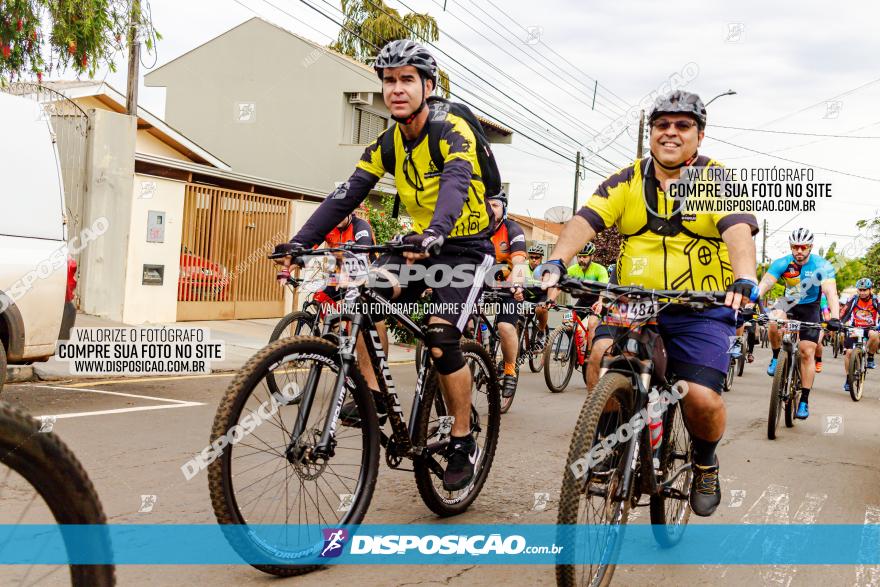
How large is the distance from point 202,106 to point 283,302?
15.1 m

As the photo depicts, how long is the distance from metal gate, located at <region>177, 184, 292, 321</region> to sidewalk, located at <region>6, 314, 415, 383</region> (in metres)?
0.30

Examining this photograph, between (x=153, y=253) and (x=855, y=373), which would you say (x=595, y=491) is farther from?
(x=153, y=253)

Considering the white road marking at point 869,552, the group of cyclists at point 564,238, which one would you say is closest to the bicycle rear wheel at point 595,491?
the group of cyclists at point 564,238

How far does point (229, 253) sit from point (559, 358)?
8.11m

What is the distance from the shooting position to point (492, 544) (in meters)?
4.08

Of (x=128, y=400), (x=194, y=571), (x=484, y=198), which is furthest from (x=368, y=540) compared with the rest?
(x=128, y=400)

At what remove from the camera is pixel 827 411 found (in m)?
10.7

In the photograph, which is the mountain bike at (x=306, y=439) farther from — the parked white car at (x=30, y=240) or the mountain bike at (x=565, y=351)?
the mountain bike at (x=565, y=351)

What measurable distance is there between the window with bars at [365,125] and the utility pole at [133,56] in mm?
13949

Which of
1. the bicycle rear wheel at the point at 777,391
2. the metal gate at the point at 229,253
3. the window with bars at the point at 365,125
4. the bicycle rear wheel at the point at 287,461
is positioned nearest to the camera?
the bicycle rear wheel at the point at 287,461

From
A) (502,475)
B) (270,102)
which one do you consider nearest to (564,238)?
(502,475)

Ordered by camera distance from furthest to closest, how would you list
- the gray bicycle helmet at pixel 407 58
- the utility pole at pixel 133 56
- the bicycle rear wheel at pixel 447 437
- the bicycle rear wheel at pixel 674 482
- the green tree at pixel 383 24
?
the green tree at pixel 383 24 → the utility pole at pixel 133 56 → the bicycle rear wheel at pixel 447 437 → the gray bicycle helmet at pixel 407 58 → the bicycle rear wheel at pixel 674 482

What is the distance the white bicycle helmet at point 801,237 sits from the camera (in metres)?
8.87

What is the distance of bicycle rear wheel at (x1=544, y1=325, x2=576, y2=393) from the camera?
10297 mm
